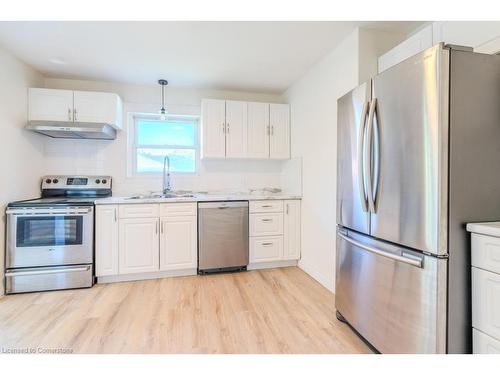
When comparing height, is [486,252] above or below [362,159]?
below

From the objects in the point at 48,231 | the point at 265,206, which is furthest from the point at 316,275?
the point at 48,231

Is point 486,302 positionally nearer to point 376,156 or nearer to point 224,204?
point 376,156

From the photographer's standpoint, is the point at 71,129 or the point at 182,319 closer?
the point at 182,319

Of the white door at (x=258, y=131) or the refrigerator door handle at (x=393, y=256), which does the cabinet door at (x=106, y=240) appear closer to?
the white door at (x=258, y=131)

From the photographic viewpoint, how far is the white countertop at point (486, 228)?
1.14m

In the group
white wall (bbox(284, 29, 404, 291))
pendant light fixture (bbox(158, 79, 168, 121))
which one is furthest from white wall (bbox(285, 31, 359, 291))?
pendant light fixture (bbox(158, 79, 168, 121))

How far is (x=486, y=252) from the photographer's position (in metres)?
1.19

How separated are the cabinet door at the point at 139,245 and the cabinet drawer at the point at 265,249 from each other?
1.13m

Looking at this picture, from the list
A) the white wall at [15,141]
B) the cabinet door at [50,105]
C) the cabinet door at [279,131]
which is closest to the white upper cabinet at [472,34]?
the cabinet door at [279,131]

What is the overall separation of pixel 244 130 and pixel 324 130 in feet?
3.87

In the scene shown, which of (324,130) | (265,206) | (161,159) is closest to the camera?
(324,130)
